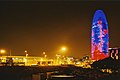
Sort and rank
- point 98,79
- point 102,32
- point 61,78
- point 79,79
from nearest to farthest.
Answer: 1. point 61,78
2. point 79,79
3. point 98,79
4. point 102,32

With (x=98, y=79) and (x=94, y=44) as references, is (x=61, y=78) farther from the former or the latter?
(x=94, y=44)

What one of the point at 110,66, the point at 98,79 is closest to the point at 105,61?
the point at 110,66

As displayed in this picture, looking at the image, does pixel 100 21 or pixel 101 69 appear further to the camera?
pixel 100 21

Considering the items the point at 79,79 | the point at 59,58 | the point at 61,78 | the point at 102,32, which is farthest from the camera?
the point at 102,32

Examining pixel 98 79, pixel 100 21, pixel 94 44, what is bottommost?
pixel 98 79

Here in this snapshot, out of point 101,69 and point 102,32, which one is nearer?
point 101,69

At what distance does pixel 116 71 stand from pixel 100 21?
407 feet

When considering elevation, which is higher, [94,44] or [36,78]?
[94,44]

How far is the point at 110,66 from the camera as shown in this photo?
107 feet

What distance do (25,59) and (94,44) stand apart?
1420 inches

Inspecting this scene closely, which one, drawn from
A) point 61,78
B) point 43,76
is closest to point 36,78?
point 43,76

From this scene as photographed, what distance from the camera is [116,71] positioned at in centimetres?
3316

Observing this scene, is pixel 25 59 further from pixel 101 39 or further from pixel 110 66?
pixel 110 66

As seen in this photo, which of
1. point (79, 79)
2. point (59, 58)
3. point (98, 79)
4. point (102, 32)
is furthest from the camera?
point (102, 32)
